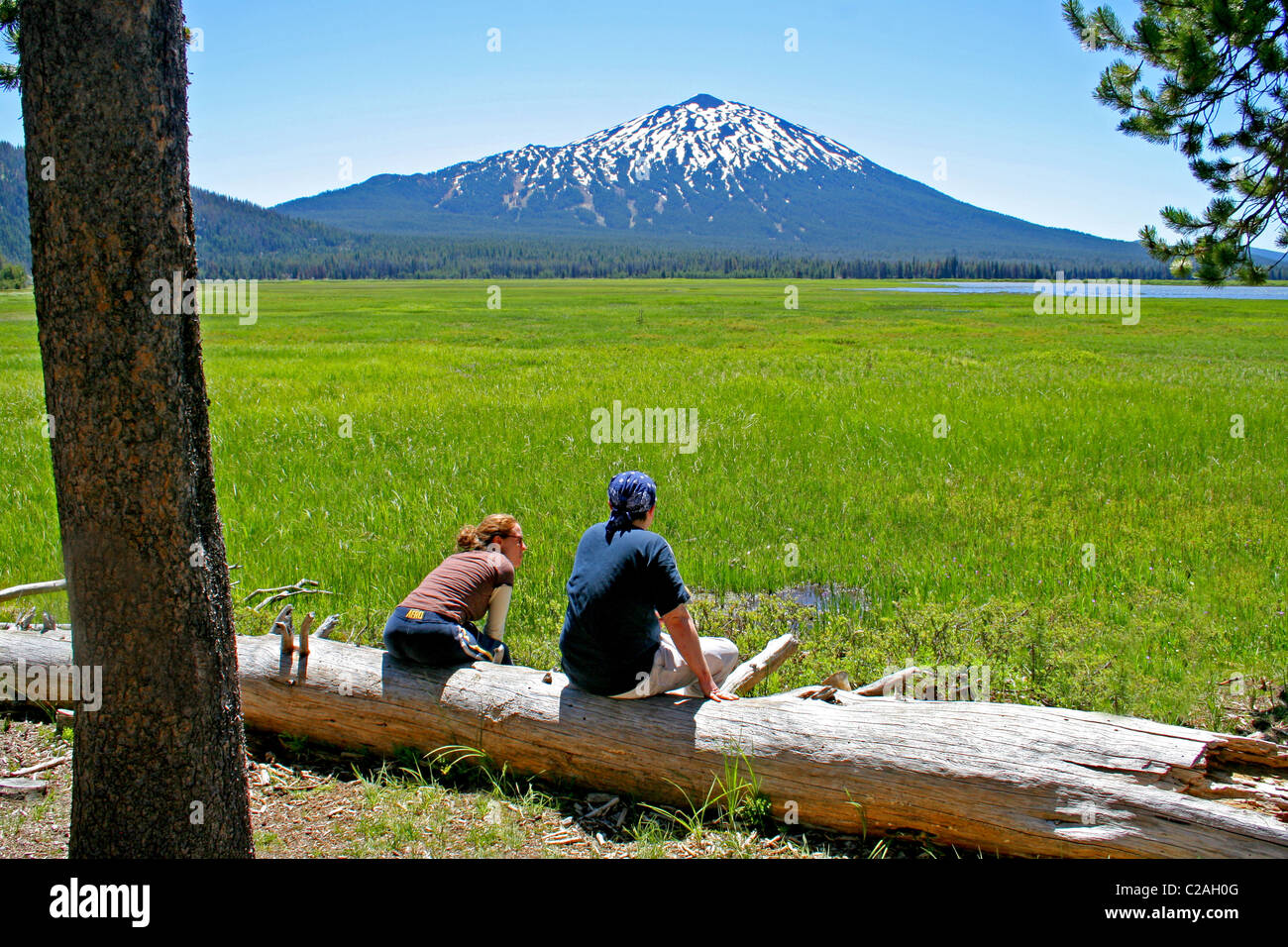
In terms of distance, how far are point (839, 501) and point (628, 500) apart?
7091 mm

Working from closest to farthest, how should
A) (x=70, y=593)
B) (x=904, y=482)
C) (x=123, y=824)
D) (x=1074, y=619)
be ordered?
(x=70, y=593) < (x=123, y=824) < (x=1074, y=619) < (x=904, y=482)

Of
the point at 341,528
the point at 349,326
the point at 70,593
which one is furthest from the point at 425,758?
the point at 349,326

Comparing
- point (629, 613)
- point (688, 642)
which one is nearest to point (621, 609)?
point (629, 613)

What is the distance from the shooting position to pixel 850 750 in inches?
166

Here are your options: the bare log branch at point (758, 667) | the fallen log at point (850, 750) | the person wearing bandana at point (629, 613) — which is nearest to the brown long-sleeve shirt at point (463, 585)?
the fallen log at point (850, 750)

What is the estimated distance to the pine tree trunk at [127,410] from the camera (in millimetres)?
3039

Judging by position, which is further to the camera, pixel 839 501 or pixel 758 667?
pixel 839 501

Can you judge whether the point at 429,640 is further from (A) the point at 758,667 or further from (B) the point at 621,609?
(A) the point at 758,667

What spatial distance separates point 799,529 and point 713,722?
238 inches

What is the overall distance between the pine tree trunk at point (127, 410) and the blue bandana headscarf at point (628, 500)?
2075mm

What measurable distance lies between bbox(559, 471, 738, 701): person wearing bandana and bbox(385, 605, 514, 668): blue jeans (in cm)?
65

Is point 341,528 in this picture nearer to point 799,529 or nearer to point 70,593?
point 799,529
